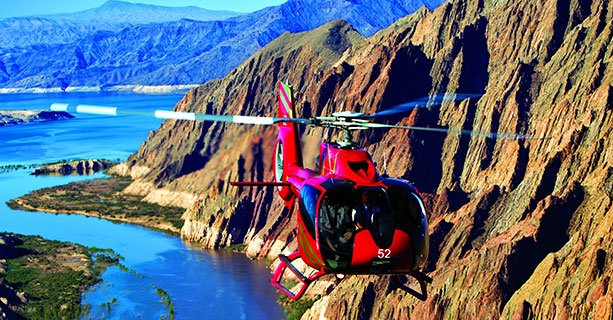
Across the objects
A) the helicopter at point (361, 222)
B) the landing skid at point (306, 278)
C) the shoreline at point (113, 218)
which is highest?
the helicopter at point (361, 222)

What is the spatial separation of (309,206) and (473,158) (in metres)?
87.6

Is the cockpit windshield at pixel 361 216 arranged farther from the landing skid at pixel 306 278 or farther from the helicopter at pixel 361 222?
the landing skid at pixel 306 278

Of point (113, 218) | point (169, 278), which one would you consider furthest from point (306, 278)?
point (113, 218)

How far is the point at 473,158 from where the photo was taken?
122188mm

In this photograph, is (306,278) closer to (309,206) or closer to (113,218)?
(309,206)

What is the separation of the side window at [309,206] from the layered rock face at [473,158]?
118ft

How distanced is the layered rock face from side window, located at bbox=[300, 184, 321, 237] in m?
36.0

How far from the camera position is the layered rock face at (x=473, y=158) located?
76750mm

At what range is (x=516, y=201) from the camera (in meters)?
96.2

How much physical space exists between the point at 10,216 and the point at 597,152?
377 ft

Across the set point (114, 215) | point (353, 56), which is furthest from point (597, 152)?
point (114, 215)

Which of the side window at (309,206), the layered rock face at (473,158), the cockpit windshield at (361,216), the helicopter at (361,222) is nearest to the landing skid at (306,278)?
the helicopter at (361,222)

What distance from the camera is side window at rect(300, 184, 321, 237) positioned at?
37.2 m

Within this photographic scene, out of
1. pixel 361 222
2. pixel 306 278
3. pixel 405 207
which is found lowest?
pixel 306 278
